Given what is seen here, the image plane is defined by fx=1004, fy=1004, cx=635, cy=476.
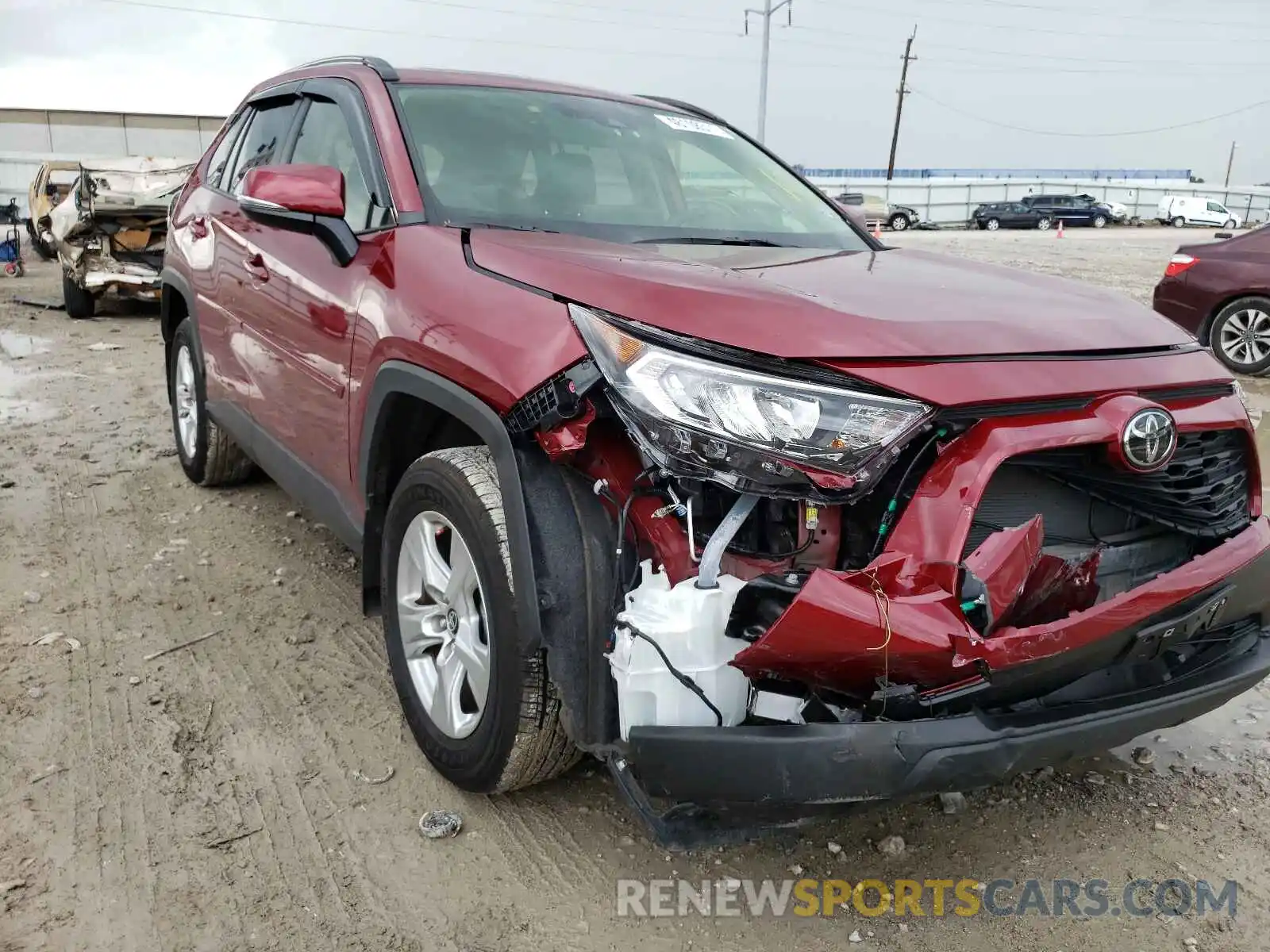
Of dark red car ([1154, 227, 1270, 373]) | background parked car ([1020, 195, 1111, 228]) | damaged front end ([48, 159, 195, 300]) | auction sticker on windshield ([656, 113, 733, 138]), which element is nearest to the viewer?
auction sticker on windshield ([656, 113, 733, 138])

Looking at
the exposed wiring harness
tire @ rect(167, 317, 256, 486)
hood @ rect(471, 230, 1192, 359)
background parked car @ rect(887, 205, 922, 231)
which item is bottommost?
background parked car @ rect(887, 205, 922, 231)

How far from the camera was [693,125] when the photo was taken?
12.4ft

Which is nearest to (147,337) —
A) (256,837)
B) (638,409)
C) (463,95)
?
(463,95)

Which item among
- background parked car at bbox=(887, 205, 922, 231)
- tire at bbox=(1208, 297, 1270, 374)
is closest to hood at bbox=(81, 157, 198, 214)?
tire at bbox=(1208, 297, 1270, 374)

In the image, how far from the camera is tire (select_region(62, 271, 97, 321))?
10898mm

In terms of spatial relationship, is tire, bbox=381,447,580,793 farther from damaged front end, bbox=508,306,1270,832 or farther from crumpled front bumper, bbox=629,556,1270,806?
crumpled front bumper, bbox=629,556,1270,806

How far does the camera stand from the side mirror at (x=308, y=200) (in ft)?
8.68

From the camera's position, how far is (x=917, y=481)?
1887mm

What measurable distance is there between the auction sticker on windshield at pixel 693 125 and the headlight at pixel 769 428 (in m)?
2.08

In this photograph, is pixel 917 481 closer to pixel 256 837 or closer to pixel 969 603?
pixel 969 603

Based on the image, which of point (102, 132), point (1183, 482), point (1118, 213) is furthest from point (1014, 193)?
point (1183, 482)

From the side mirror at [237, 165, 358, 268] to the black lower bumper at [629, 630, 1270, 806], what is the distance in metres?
1.65

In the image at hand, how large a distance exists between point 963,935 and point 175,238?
172 inches

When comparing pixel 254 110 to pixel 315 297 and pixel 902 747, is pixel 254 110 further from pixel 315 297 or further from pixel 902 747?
pixel 902 747
